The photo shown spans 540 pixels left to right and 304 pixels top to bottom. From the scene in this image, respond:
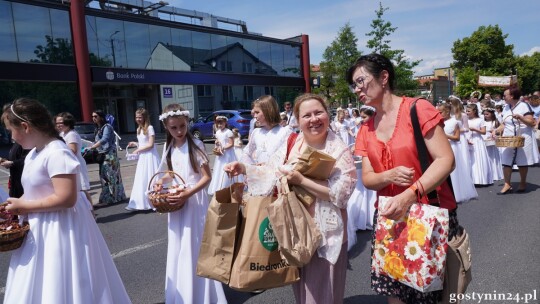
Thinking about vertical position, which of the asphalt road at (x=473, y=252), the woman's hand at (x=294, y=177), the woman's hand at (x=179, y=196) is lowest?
the asphalt road at (x=473, y=252)

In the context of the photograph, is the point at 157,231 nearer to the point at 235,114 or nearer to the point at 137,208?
the point at 137,208

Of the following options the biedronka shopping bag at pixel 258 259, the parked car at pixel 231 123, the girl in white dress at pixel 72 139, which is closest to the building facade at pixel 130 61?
the parked car at pixel 231 123

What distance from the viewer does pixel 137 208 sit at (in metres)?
7.95

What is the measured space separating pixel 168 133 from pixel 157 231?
3.12m

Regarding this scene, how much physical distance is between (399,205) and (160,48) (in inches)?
1073

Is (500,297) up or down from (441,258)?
down

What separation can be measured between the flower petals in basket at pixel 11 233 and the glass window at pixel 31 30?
21.4 m

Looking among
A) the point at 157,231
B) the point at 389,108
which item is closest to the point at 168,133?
the point at 389,108

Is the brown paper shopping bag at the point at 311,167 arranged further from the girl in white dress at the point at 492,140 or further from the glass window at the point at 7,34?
the glass window at the point at 7,34

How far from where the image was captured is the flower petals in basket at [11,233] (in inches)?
96.9

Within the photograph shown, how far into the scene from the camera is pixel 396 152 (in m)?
2.32

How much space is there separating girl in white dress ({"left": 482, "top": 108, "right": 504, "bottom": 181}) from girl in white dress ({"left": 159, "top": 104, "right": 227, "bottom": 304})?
8326mm

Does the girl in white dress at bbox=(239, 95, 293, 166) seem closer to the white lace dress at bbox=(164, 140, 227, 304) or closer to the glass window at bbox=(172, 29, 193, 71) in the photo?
the white lace dress at bbox=(164, 140, 227, 304)

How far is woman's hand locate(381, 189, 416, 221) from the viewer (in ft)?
7.00
